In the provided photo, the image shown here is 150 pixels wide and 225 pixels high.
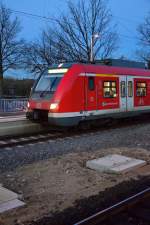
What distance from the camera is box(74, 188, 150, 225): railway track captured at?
4406mm

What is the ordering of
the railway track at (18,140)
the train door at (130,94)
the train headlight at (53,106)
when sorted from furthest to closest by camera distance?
the train door at (130,94)
the train headlight at (53,106)
the railway track at (18,140)

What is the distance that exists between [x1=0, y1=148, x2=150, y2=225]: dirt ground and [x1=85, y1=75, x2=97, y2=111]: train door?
4870 mm

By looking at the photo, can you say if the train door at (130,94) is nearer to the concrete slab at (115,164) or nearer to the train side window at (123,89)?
the train side window at (123,89)

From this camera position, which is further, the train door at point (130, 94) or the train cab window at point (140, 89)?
the train cab window at point (140, 89)

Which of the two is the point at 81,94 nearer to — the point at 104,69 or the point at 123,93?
the point at 104,69

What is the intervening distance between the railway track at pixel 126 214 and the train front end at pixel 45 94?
24.6 ft

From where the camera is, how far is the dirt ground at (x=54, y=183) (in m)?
5.00

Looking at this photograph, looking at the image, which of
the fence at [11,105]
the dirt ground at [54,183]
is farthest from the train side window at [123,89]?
the fence at [11,105]

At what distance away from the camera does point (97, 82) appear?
13.5 metres

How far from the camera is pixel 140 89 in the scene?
641 inches

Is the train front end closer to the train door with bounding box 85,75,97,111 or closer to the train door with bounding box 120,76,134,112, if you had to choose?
the train door with bounding box 85,75,97,111

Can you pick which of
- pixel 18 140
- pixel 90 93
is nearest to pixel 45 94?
pixel 90 93

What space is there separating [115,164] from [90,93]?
617cm

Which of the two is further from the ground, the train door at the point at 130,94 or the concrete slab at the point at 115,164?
the train door at the point at 130,94
